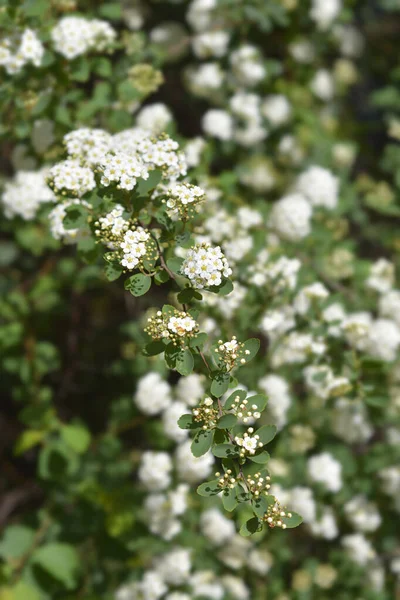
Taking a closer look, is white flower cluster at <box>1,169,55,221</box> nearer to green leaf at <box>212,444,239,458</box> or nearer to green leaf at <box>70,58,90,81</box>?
green leaf at <box>70,58,90,81</box>

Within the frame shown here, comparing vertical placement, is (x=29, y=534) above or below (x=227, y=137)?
below

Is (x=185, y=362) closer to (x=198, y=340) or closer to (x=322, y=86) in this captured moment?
(x=198, y=340)

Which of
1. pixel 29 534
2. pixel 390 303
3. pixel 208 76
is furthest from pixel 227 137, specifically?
pixel 29 534

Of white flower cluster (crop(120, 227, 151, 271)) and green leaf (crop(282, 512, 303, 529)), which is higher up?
white flower cluster (crop(120, 227, 151, 271))

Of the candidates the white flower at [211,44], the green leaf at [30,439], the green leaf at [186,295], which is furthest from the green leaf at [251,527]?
the white flower at [211,44]

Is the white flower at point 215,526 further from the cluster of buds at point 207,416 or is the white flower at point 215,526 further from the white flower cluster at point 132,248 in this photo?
the white flower cluster at point 132,248

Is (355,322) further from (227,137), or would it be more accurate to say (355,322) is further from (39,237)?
(39,237)

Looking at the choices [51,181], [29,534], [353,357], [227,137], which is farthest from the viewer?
[227,137]

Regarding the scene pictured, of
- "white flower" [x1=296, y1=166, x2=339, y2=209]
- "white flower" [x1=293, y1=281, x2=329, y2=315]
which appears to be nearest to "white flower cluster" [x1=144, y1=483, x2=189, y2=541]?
"white flower" [x1=293, y1=281, x2=329, y2=315]
